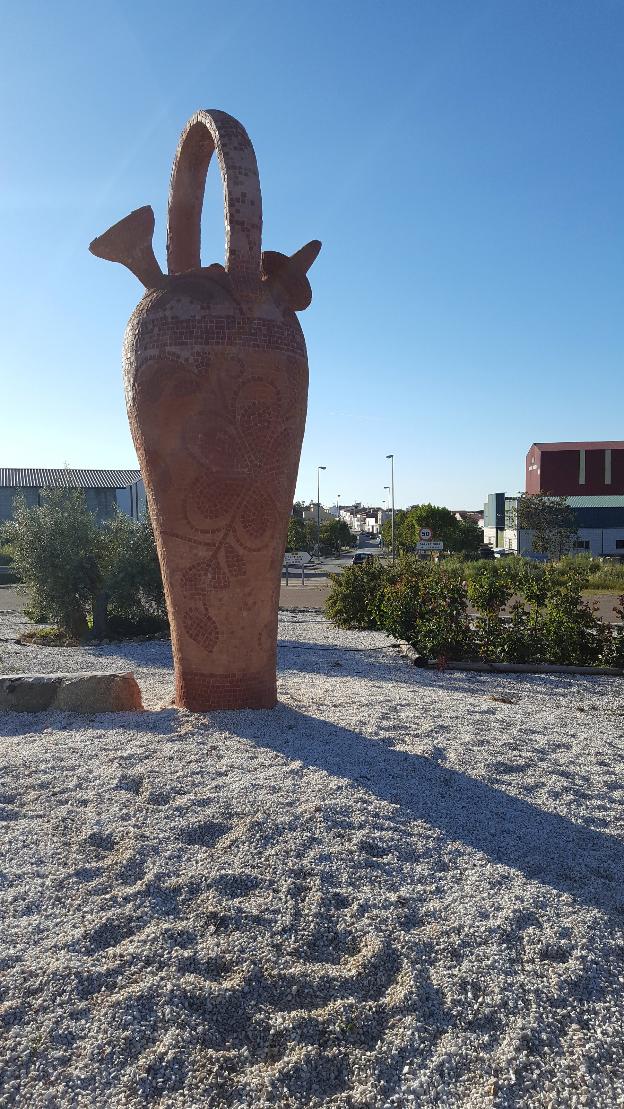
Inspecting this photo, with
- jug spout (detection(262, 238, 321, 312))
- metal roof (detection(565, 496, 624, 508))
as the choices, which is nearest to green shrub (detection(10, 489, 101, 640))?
jug spout (detection(262, 238, 321, 312))

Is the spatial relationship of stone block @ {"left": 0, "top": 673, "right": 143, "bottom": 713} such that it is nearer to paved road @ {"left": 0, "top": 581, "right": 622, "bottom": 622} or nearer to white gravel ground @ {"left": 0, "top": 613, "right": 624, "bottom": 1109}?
white gravel ground @ {"left": 0, "top": 613, "right": 624, "bottom": 1109}

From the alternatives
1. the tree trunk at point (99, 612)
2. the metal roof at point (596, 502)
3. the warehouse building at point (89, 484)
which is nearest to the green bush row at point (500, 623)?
the tree trunk at point (99, 612)

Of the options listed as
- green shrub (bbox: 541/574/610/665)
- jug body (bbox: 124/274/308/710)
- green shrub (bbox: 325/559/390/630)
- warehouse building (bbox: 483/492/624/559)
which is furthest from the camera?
warehouse building (bbox: 483/492/624/559)

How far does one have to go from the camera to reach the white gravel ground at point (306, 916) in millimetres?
→ 2119

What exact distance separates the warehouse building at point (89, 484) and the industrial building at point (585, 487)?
64.1 ft

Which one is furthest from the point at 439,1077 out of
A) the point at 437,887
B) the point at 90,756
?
the point at 90,756

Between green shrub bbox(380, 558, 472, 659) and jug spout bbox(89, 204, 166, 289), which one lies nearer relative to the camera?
jug spout bbox(89, 204, 166, 289)

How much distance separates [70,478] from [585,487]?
28.4 metres

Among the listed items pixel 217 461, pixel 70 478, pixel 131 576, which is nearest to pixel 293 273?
pixel 217 461

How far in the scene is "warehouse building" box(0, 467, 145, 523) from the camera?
33.7m

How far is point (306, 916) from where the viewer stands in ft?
9.09

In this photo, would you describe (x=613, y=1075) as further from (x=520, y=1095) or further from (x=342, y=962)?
(x=342, y=962)

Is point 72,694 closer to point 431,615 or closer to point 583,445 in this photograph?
point 431,615

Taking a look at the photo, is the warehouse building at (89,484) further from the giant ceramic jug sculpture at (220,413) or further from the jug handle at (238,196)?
the jug handle at (238,196)
